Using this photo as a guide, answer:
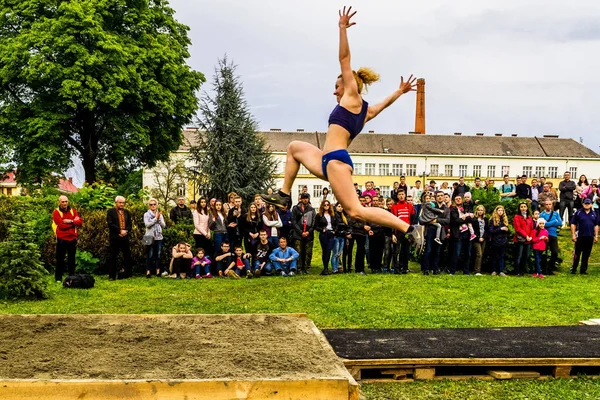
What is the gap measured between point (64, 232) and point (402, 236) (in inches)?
313

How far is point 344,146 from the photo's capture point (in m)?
5.97

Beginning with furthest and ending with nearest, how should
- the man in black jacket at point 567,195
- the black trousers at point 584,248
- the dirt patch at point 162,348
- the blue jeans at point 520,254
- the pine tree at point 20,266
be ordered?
the man in black jacket at point 567,195, the black trousers at point 584,248, the blue jeans at point 520,254, the pine tree at point 20,266, the dirt patch at point 162,348

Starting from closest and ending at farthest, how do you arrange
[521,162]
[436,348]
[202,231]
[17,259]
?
1. [436,348]
2. [17,259]
3. [202,231]
4. [521,162]

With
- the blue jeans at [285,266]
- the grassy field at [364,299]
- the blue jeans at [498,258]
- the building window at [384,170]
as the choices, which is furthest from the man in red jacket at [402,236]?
the building window at [384,170]

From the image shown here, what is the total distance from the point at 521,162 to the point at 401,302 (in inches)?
2167

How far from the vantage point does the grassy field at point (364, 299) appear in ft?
30.1

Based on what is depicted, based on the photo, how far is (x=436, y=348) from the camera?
6312 millimetres

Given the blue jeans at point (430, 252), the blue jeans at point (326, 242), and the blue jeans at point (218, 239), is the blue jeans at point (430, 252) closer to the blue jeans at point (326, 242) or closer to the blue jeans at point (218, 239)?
the blue jeans at point (326, 242)

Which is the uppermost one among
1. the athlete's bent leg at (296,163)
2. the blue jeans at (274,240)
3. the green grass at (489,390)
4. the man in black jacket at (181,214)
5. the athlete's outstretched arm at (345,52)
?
the athlete's outstretched arm at (345,52)

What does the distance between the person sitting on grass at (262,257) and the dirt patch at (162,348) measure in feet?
20.4

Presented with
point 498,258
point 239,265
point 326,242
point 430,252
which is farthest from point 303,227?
point 498,258

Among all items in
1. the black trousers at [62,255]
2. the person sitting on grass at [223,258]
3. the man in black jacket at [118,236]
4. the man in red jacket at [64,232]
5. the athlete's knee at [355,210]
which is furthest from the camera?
the person sitting on grass at [223,258]

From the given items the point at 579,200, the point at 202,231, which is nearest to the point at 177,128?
the point at 202,231

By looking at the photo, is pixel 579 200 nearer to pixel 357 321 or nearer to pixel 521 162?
pixel 357 321
